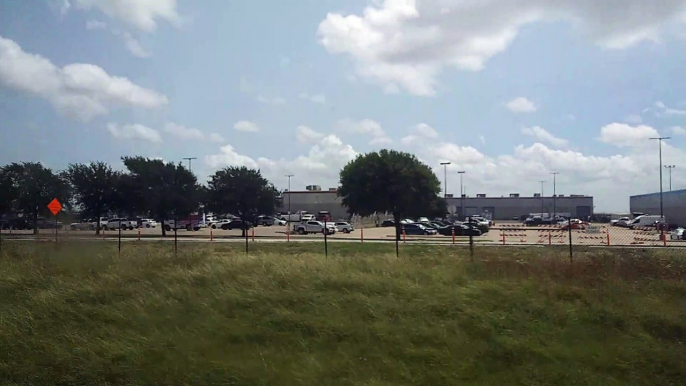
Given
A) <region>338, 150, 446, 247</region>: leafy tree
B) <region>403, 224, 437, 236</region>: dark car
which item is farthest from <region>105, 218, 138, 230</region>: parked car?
<region>403, 224, 437, 236</region>: dark car

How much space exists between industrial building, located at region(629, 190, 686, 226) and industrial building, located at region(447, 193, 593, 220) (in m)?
23.0

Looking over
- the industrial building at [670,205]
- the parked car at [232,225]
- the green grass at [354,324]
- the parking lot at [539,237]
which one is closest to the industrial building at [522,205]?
the industrial building at [670,205]

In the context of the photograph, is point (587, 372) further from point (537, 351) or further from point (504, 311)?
point (504, 311)

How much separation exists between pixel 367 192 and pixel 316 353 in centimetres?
4168

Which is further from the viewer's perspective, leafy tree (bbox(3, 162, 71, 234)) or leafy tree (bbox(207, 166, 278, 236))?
leafy tree (bbox(207, 166, 278, 236))

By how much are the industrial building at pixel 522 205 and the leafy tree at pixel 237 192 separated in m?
68.3

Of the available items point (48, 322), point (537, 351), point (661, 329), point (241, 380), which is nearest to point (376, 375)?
point (241, 380)

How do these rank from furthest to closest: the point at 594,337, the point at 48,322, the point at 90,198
Answer: the point at 90,198 < the point at 48,322 < the point at 594,337

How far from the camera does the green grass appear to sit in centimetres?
807

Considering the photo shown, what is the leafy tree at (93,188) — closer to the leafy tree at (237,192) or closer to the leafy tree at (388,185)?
the leafy tree at (237,192)

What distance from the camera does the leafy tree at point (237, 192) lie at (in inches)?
2574

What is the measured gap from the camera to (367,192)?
164ft

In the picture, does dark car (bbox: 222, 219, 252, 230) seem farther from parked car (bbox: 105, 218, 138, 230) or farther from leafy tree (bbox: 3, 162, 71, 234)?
leafy tree (bbox: 3, 162, 71, 234)

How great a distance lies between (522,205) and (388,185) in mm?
93021
